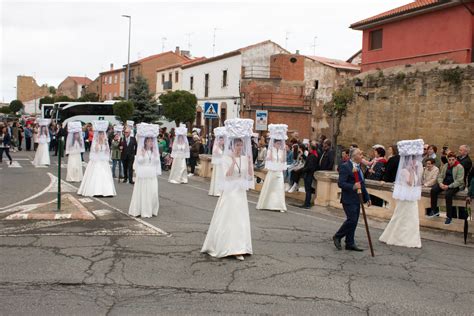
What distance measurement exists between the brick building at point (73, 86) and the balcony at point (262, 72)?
73.3m

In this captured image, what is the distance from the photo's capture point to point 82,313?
583cm

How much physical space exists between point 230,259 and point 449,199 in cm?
553

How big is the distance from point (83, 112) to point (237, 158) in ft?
134

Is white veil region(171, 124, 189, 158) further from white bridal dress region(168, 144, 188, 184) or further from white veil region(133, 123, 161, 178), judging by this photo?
white veil region(133, 123, 161, 178)

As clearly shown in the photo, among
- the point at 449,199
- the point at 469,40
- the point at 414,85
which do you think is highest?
the point at 469,40

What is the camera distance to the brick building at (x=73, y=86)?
369 feet

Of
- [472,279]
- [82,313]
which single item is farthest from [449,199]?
[82,313]

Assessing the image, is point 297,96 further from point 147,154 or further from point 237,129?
point 237,129

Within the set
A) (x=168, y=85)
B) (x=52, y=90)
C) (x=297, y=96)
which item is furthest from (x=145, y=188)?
(x=52, y=90)

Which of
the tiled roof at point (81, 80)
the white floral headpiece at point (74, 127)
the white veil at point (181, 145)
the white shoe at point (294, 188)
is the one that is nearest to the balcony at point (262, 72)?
the white veil at point (181, 145)

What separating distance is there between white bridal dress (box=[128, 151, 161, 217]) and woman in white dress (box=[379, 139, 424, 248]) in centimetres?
509

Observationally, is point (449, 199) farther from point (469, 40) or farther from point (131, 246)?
point (469, 40)

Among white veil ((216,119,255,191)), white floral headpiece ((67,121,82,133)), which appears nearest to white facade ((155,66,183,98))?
white floral headpiece ((67,121,82,133))

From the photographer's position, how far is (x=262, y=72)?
45.3m
